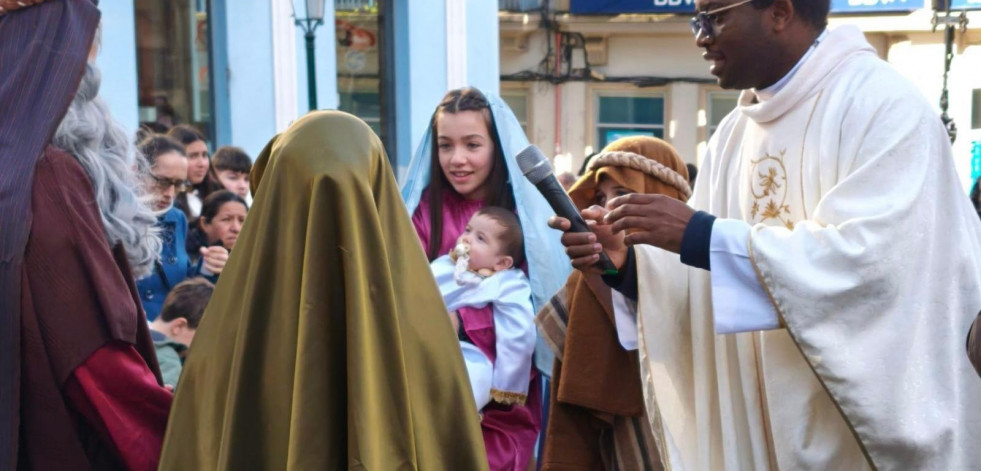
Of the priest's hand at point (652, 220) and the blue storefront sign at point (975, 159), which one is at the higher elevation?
the priest's hand at point (652, 220)

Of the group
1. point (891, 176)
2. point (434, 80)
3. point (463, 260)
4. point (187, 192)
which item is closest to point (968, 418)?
point (891, 176)

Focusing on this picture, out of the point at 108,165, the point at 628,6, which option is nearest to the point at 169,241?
the point at 108,165

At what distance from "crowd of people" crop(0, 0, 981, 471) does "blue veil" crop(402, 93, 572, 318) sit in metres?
0.37

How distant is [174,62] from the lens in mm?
10883

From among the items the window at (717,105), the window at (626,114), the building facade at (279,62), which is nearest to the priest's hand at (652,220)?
the building facade at (279,62)

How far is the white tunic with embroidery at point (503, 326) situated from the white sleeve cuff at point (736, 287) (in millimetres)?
1049

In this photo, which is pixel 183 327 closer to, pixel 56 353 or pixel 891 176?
pixel 56 353

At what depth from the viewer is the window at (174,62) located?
412 inches

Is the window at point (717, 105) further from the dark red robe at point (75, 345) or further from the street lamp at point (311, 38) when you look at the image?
the dark red robe at point (75, 345)

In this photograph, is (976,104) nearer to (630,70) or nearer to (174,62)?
(630,70)

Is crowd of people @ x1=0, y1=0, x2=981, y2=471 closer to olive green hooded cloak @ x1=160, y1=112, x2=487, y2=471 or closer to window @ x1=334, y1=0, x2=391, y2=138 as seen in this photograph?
olive green hooded cloak @ x1=160, y1=112, x2=487, y2=471

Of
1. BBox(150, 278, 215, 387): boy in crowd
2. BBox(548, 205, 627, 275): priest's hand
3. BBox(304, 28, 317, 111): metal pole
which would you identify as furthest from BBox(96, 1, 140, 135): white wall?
BBox(548, 205, 627, 275): priest's hand

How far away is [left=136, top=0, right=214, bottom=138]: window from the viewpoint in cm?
1048

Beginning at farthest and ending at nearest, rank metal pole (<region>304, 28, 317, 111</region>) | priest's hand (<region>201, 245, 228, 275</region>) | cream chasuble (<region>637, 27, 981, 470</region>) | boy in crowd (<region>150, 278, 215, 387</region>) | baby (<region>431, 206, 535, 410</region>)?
metal pole (<region>304, 28, 317, 111</region>)
priest's hand (<region>201, 245, 228, 275</region>)
boy in crowd (<region>150, 278, 215, 387</region>)
baby (<region>431, 206, 535, 410</region>)
cream chasuble (<region>637, 27, 981, 470</region>)
